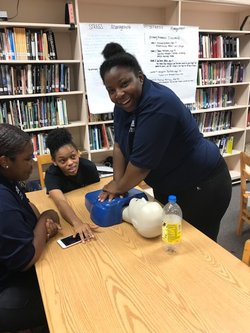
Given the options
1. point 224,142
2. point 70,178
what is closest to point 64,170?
point 70,178

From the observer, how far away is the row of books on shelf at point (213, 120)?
364 cm

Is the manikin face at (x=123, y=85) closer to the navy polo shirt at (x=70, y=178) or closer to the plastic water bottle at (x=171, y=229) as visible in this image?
the plastic water bottle at (x=171, y=229)

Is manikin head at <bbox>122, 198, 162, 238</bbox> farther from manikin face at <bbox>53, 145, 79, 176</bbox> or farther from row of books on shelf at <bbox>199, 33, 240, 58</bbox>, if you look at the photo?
row of books on shelf at <bbox>199, 33, 240, 58</bbox>

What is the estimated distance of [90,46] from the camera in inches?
106

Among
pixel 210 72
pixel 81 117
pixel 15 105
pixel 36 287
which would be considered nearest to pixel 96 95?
pixel 81 117

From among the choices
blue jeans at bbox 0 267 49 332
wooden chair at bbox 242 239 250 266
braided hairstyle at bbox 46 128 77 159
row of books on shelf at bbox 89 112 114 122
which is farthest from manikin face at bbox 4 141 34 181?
row of books on shelf at bbox 89 112 114 122

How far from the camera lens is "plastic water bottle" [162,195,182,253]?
108 cm

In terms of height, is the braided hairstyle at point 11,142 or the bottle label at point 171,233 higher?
the braided hairstyle at point 11,142

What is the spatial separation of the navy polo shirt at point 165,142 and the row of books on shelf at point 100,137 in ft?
5.27

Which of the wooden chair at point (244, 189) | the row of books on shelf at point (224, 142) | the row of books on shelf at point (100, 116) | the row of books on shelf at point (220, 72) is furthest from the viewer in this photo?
the row of books on shelf at point (224, 142)

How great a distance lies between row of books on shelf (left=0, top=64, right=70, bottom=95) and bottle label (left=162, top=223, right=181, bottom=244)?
207cm

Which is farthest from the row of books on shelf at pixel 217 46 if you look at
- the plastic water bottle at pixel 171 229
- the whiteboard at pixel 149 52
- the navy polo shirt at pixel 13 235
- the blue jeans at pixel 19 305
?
the blue jeans at pixel 19 305

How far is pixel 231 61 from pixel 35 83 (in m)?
2.46

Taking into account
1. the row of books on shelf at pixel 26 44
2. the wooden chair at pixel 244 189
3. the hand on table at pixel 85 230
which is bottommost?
the wooden chair at pixel 244 189
